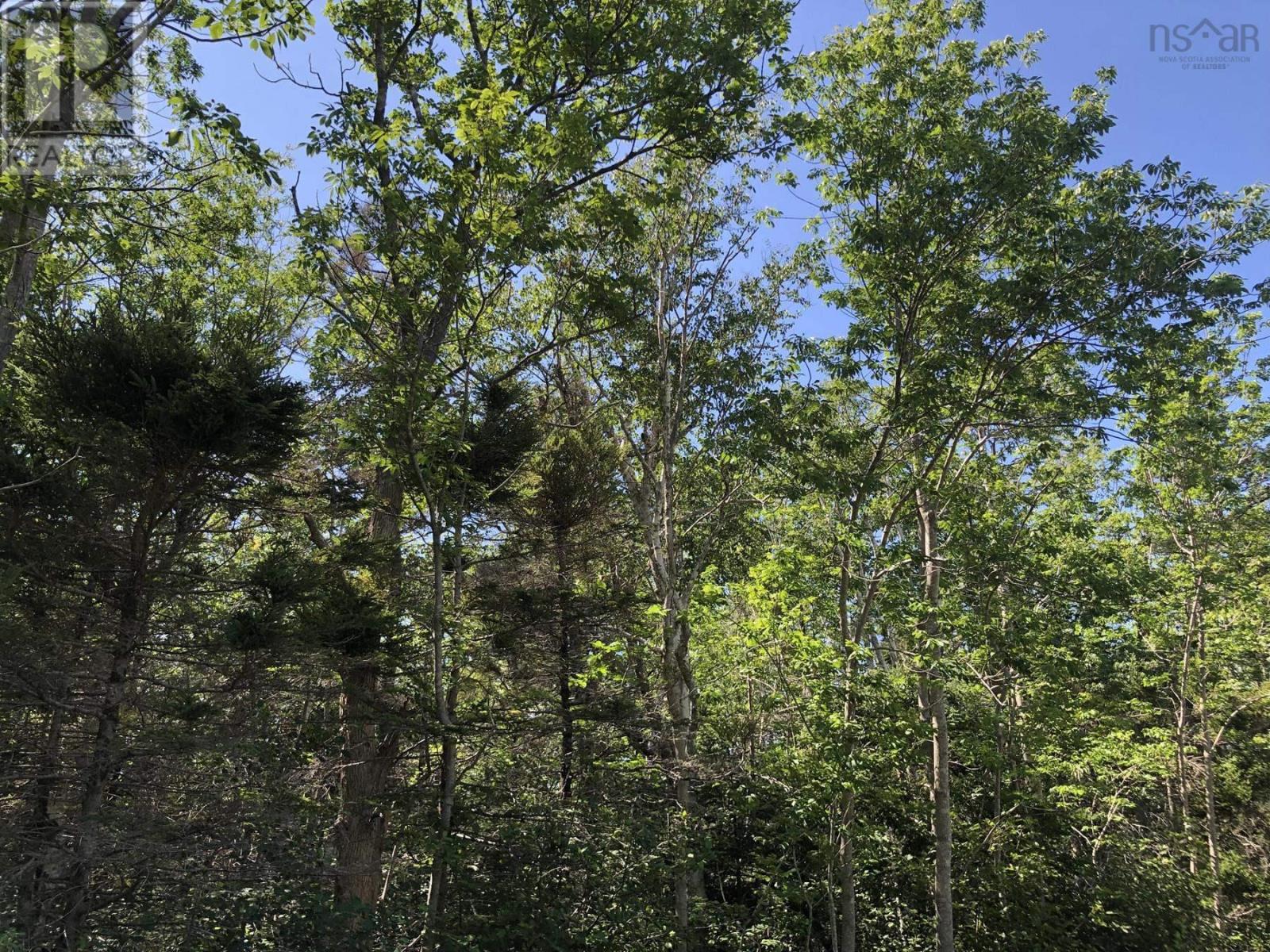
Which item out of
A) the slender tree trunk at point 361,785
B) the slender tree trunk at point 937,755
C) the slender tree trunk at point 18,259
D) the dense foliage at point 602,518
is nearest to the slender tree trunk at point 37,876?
the dense foliage at point 602,518

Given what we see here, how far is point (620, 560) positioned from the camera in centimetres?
959

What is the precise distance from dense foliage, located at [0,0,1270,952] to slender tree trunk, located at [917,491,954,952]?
48 millimetres

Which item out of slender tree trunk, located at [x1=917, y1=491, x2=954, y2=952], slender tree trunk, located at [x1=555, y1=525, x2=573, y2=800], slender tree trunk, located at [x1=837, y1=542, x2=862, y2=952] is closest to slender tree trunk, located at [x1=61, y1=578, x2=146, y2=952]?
slender tree trunk, located at [x1=555, y1=525, x2=573, y2=800]

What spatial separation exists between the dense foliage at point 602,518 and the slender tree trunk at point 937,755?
48 mm

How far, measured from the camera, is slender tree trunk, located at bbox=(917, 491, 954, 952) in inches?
284

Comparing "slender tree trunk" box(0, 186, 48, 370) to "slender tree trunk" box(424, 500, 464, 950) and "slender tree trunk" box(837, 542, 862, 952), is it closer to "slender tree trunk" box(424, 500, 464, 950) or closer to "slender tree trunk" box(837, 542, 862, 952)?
"slender tree trunk" box(424, 500, 464, 950)

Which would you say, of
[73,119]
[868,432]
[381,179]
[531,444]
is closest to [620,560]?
[531,444]

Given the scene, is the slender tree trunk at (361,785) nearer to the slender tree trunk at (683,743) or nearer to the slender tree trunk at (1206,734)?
the slender tree trunk at (683,743)

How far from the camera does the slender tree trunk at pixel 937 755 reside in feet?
23.6

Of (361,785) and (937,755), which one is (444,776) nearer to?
(361,785)

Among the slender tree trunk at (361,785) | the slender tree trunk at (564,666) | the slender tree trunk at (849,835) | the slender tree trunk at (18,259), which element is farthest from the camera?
the slender tree trunk at (564,666)

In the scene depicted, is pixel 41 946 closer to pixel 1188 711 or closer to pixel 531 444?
pixel 531 444

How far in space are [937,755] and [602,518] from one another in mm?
4558

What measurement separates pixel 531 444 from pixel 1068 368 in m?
5.85
